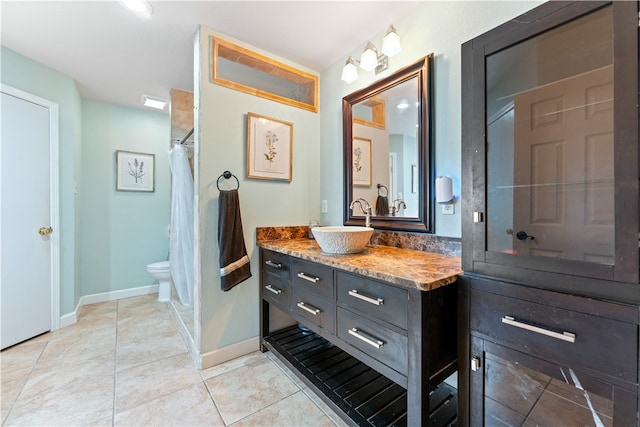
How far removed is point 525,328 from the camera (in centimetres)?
92

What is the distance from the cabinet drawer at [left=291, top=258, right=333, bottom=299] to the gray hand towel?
0.46 meters

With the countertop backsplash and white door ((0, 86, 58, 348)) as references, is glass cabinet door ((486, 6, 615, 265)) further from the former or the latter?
white door ((0, 86, 58, 348))

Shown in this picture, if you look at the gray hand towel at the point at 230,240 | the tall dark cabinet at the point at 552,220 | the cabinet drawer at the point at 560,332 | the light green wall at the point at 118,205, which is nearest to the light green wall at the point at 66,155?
the light green wall at the point at 118,205

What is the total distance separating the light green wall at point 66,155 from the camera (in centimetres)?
240

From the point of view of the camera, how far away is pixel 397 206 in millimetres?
1835

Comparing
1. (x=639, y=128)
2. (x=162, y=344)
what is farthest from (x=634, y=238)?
(x=162, y=344)

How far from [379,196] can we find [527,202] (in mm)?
1016

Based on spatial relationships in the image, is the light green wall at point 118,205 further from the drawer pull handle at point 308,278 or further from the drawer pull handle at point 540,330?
the drawer pull handle at point 540,330

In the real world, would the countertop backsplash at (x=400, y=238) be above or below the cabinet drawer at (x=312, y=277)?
above

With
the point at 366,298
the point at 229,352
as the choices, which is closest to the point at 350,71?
the point at 366,298

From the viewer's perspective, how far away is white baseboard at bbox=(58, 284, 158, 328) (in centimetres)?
261

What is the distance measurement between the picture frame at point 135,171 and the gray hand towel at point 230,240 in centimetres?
225

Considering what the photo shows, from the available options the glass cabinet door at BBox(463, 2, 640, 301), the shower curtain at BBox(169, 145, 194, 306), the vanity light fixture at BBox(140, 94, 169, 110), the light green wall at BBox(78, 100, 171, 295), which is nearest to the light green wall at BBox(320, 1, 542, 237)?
the glass cabinet door at BBox(463, 2, 640, 301)

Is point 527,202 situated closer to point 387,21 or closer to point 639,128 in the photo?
point 639,128
